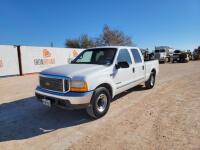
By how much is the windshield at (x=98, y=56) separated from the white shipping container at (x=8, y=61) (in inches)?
450

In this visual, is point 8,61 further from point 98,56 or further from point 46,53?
point 98,56

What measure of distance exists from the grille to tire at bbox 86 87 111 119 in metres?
0.74

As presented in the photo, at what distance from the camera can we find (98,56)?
595 centimetres

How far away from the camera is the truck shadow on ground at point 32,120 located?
4121mm

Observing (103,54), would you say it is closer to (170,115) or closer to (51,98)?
(51,98)

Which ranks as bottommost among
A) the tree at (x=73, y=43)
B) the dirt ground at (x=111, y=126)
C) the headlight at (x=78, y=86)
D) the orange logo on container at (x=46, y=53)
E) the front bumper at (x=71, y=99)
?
the dirt ground at (x=111, y=126)

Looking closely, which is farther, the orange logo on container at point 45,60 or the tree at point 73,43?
the tree at point 73,43

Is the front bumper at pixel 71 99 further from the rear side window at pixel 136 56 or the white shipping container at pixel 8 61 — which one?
Answer: the white shipping container at pixel 8 61

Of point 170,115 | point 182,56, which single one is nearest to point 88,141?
point 170,115

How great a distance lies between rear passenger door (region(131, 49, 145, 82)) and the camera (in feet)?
21.7

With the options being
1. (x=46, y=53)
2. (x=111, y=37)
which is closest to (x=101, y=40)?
(x=111, y=37)

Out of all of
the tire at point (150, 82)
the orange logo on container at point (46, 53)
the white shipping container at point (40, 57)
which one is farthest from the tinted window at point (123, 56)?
the orange logo on container at point (46, 53)

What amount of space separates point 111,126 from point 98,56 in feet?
8.09

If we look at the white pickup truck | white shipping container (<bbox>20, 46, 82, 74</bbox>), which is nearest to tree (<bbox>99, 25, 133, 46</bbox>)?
white shipping container (<bbox>20, 46, 82, 74</bbox>)
